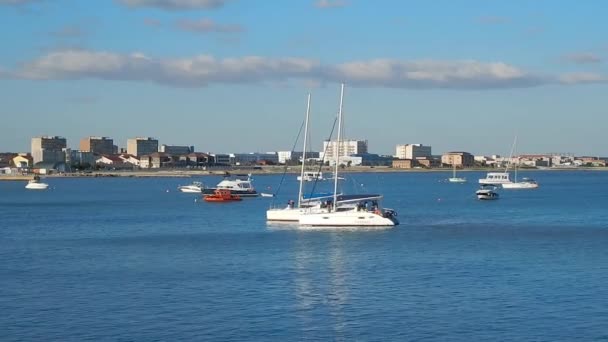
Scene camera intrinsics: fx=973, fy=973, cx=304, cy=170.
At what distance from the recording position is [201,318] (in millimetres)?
30438

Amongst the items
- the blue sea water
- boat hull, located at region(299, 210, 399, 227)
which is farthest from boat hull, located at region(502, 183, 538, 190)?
boat hull, located at region(299, 210, 399, 227)

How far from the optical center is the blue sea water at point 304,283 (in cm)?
2897

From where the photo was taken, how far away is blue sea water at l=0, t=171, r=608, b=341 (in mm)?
28969

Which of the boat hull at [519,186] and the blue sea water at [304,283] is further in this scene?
the boat hull at [519,186]

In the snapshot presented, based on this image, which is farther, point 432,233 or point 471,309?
→ point 432,233

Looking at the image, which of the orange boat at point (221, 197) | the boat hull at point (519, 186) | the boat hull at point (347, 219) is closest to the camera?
the boat hull at point (347, 219)

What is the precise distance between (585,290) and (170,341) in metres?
16.4

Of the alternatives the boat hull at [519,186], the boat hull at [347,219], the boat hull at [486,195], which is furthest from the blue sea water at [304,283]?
the boat hull at [519,186]

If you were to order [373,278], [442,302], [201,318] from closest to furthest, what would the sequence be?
1. [201,318]
2. [442,302]
3. [373,278]

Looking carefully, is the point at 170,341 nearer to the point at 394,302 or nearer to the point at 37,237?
the point at 394,302

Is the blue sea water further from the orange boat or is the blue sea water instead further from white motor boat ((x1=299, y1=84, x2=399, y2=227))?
the orange boat

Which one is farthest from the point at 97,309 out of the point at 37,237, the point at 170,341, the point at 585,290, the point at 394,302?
the point at 37,237

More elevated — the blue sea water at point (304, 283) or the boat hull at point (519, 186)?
the boat hull at point (519, 186)

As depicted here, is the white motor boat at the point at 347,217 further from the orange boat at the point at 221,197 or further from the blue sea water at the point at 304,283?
the orange boat at the point at 221,197
